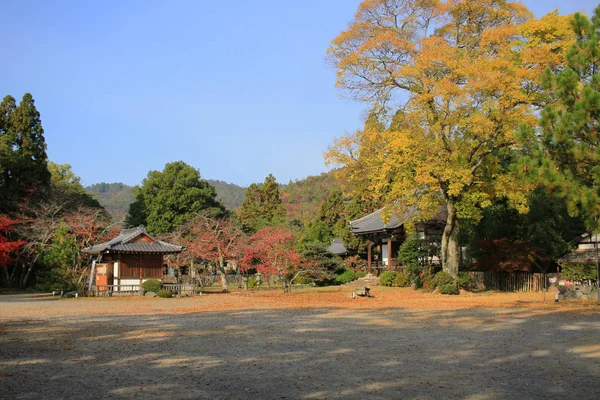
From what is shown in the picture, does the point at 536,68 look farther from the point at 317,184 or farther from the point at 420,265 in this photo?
the point at 317,184

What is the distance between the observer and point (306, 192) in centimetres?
8794

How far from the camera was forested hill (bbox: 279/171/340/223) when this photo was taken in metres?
75.2

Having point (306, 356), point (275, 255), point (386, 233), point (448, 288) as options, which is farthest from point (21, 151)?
point (306, 356)

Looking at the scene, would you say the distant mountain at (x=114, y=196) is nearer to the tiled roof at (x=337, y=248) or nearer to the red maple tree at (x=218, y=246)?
the tiled roof at (x=337, y=248)

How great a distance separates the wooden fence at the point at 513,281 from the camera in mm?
26281

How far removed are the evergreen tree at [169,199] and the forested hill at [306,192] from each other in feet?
71.2

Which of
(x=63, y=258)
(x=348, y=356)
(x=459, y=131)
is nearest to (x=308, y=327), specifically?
(x=348, y=356)

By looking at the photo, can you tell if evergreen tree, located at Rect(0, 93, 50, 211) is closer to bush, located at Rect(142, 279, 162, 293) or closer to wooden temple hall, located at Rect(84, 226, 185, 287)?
wooden temple hall, located at Rect(84, 226, 185, 287)

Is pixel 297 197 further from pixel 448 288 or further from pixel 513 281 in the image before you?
pixel 448 288

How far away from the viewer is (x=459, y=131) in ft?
78.1

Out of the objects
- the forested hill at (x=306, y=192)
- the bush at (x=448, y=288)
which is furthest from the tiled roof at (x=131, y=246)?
the forested hill at (x=306, y=192)

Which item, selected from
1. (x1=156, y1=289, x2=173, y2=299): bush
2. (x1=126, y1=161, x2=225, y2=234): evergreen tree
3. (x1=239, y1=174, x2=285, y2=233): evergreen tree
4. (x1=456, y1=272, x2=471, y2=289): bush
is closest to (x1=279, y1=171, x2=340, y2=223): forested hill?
(x1=239, y1=174, x2=285, y2=233): evergreen tree

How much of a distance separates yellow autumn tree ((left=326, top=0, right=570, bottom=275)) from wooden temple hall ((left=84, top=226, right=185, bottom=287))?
41.9 ft

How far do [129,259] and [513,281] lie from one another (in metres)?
20.8
